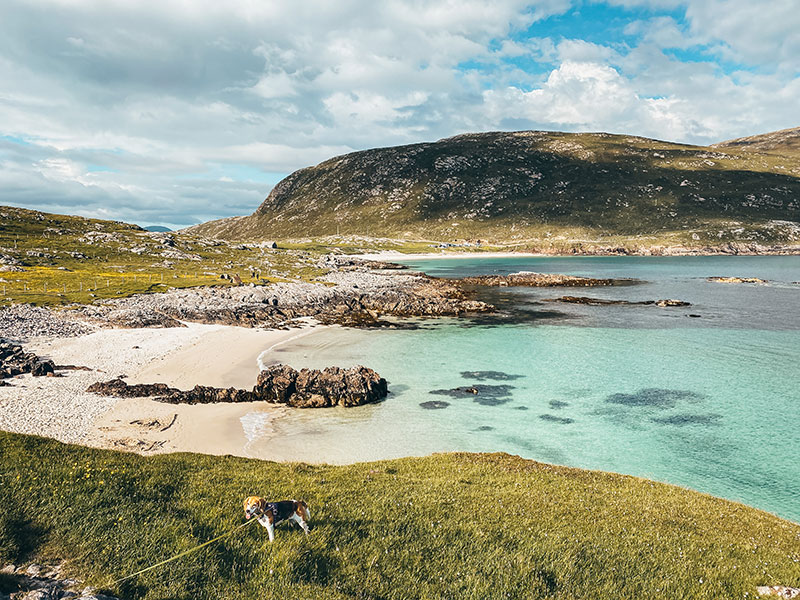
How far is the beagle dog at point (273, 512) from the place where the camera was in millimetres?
10555

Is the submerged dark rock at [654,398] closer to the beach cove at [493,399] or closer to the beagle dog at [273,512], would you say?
the beach cove at [493,399]

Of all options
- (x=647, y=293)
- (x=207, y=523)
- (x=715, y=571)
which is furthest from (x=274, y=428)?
(x=647, y=293)

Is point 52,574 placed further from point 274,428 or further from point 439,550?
point 274,428

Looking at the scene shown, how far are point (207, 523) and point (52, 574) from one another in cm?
323

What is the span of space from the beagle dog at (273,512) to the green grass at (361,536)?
309mm

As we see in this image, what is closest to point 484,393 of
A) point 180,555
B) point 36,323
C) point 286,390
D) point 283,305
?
point 286,390

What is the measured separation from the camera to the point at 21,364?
131 feet

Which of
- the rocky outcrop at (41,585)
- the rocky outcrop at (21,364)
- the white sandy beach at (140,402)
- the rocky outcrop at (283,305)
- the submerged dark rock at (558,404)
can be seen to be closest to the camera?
the rocky outcrop at (41,585)

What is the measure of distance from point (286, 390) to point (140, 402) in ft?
38.1

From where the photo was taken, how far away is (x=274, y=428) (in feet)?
108

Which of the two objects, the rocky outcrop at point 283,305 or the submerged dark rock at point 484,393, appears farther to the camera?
the rocky outcrop at point 283,305

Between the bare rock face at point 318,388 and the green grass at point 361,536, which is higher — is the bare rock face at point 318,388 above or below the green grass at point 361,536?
below

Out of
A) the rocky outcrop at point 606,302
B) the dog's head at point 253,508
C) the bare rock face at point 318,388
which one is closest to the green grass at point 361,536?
the dog's head at point 253,508

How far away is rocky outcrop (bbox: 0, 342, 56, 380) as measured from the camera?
38.9 meters
